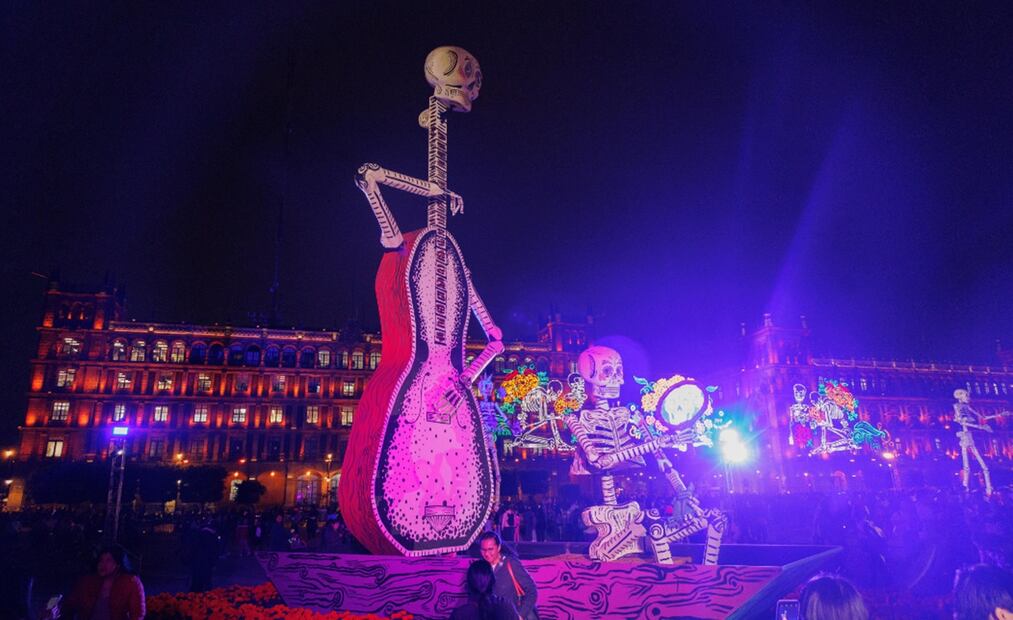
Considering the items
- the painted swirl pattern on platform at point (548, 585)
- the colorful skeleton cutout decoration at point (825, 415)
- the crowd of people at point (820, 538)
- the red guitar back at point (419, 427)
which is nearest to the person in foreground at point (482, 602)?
the crowd of people at point (820, 538)

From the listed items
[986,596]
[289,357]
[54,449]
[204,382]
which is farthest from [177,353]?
[986,596]

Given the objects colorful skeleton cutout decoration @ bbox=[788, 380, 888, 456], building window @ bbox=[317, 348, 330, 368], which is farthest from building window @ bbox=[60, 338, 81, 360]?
colorful skeleton cutout decoration @ bbox=[788, 380, 888, 456]

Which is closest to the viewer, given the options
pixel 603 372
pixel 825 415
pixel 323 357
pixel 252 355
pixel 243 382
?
pixel 603 372

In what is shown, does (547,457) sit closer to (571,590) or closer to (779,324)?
(779,324)

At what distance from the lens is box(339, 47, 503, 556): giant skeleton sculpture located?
708 centimetres

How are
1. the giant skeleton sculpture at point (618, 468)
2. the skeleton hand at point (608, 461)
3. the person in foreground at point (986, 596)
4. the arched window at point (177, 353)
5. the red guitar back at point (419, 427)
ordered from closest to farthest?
the person in foreground at point (986, 596) → the giant skeleton sculpture at point (618, 468) → the skeleton hand at point (608, 461) → the red guitar back at point (419, 427) → the arched window at point (177, 353)

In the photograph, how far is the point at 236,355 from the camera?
173ft

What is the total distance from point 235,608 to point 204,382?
1973 inches

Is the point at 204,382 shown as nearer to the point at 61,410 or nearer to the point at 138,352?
the point at 138,352

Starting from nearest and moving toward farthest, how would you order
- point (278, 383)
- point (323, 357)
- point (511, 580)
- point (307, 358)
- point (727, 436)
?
point (511, 580)
point (727, 436)
point (278, 383)
point (307, 358)
point (323, 357)

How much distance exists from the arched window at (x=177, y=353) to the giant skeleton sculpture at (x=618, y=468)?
172 ft

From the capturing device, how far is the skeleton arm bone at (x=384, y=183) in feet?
24.7

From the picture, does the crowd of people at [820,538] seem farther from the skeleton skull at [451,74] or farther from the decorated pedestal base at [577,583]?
the skeleton skull at [451,74]

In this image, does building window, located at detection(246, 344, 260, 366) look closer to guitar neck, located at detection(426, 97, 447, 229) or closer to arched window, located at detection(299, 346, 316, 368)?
arched window, located at detection(299, 346, 316, 368)
